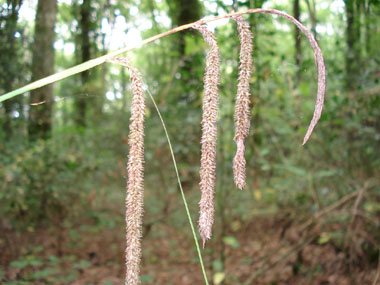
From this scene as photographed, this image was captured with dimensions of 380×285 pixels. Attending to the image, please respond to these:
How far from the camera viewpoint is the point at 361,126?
3025 millimetres

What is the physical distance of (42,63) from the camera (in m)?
3.44

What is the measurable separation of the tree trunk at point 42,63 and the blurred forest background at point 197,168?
15 millimetres

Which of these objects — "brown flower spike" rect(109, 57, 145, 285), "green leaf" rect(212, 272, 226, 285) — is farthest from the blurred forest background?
"brown flower spike" rect(109, 57, 145, 285)

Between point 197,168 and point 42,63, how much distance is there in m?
2.09

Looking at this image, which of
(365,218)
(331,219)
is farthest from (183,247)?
(365,218)

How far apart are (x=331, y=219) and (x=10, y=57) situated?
3048 mm

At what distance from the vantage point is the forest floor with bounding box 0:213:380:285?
267cm

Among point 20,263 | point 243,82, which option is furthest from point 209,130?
point 20,263

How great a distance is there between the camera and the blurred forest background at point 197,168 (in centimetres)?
278

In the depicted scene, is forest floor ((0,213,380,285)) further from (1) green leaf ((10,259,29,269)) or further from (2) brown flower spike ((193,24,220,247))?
(2) brown flower spike ((193,24,220,247))

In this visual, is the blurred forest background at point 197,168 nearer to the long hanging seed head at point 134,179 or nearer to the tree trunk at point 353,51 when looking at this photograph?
the tree trunk at point 353,51

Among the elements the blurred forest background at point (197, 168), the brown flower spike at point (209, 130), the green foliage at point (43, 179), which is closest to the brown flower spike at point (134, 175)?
the brown flower spike at point (209, 130)

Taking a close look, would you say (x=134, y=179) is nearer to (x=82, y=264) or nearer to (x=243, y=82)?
(x=243, y=82)

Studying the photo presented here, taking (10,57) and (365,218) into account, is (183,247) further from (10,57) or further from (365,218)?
(10,57)
